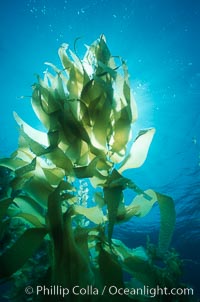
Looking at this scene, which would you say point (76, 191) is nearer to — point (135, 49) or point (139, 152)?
point (139, 152)

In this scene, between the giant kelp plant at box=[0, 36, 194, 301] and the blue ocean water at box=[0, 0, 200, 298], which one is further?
the blue ocean water at box=[0, 0, 200, 298]

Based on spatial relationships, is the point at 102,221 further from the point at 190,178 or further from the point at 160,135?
the point at 190,178

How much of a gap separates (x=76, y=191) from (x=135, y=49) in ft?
25.8

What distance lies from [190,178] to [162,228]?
15.5 m

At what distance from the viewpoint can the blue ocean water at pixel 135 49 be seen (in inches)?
298

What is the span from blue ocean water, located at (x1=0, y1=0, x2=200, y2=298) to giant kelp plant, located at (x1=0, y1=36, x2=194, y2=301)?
5090 millimetres

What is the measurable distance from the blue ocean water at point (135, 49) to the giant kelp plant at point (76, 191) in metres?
5.09

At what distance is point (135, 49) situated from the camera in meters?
8.30

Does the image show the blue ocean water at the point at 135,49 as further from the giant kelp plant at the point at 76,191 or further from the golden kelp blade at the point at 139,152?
the golden kelp blade at the point at 139,152

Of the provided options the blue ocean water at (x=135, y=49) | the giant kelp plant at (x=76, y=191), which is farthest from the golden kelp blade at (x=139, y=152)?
the blue ocean water at (x=135, y=49)

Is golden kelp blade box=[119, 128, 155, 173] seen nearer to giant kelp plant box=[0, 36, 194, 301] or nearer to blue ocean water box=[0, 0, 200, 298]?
giant kelp plant box=[0, 36, 194, 301]

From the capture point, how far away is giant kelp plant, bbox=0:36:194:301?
115 centimetres

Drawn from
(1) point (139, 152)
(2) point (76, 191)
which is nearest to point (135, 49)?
(1) point (139, 152)

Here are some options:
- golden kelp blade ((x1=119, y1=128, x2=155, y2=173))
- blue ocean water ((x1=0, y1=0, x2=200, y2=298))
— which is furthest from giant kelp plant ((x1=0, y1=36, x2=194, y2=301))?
blue ocean water ((x1=0, y1=0, x2=200, y2=298))
